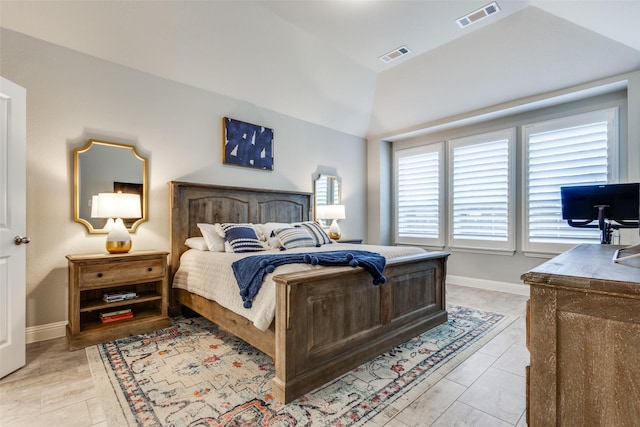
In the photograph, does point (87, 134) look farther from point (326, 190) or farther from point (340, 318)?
point (326, 190)

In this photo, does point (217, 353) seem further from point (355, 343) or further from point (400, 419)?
point (400, 419)

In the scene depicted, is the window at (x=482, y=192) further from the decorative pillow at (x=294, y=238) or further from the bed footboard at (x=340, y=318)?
A: the decorative pillow at (x=294, y=238)

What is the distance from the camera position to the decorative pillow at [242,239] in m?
3.16

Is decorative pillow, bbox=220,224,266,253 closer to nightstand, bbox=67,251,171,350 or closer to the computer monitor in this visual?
nightstand, bbox=67,251,171,350

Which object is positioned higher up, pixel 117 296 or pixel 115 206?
pixel 115 206

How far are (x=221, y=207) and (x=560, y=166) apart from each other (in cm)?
439

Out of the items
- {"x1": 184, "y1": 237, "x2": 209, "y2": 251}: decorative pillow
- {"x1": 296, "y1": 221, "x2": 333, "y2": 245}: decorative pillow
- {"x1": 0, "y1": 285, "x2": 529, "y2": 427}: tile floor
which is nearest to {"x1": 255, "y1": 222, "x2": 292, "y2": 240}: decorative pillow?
{"x1": 296, "y1": 221, "x2": 333, "y2": 245}: decorative pillow

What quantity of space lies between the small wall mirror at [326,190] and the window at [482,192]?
1898 mm

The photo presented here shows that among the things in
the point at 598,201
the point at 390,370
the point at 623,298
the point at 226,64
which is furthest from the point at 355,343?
the point at 226,64

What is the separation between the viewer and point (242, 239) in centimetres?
321

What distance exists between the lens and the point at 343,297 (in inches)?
86.0

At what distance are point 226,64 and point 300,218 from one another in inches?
88.4

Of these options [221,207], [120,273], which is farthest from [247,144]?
[120,273]

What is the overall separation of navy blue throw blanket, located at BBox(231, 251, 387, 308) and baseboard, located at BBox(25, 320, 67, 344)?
1.85 m
